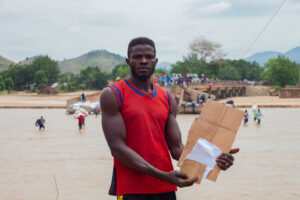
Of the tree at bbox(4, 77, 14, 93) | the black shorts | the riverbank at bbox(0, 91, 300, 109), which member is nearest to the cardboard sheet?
the black shorts

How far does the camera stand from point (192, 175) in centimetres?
260

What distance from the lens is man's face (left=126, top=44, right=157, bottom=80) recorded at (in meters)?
2.86

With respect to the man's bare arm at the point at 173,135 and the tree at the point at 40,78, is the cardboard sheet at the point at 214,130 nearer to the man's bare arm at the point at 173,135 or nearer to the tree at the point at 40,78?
the man's bare arm at the point at 173,135

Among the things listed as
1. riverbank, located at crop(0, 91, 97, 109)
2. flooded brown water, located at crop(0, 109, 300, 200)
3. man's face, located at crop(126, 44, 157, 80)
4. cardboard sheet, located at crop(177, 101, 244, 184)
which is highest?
man's face, located at crop(126, 44, 157, 80)

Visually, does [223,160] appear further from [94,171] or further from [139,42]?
[94,171]

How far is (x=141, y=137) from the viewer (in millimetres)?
2783

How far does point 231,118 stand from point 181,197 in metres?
5.49

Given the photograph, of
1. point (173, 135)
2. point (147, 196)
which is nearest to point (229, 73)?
point (173, 135)

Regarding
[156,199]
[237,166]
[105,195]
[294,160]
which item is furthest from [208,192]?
[156,199]

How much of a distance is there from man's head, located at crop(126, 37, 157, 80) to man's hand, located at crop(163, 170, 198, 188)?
2.37ft

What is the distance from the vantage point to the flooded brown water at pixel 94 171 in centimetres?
791

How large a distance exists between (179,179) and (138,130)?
45 cm

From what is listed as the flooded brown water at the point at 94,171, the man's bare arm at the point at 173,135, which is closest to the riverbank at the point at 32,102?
the flooded brown water at the point at 94,171

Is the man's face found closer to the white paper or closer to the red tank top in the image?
the red tank top
